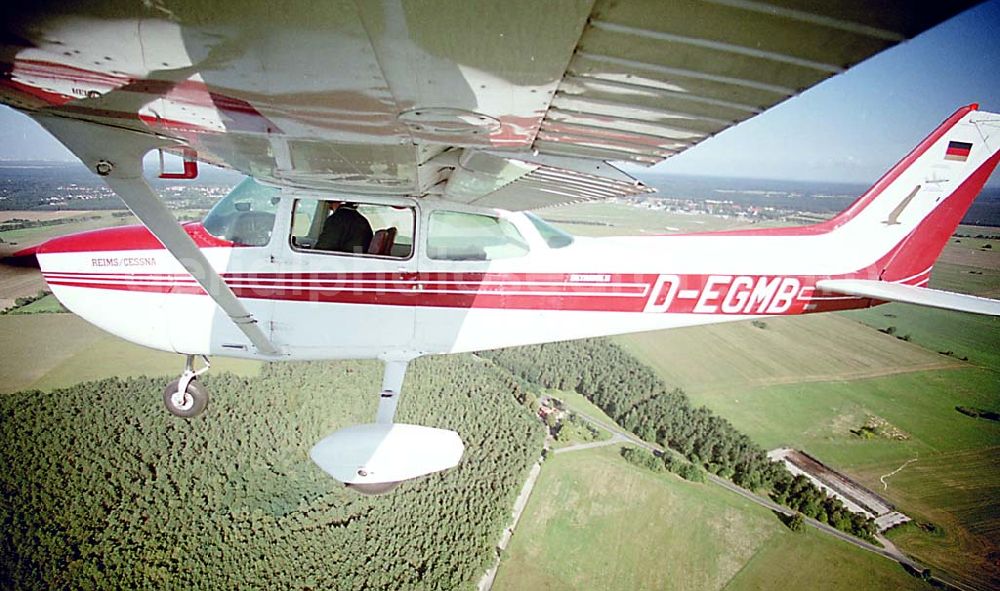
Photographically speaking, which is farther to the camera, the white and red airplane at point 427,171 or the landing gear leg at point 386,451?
the landing gear leg at point 386,451

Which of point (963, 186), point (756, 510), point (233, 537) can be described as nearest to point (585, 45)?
point (963, 186)

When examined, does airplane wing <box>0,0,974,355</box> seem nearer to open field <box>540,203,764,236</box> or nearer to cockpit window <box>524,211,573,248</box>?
cockpit window <box>524,211,573,248</box>

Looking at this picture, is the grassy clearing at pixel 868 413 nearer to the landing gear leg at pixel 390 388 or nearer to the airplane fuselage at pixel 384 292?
the airplane fuselage at pixel 384 292

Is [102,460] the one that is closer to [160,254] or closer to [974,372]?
[160,254]

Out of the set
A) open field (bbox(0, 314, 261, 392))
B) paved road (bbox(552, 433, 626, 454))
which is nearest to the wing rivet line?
paved road (bbox(552, 433, 626, 454))

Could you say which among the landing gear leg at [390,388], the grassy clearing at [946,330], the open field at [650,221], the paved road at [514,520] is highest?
the landing gear leg at [390,388]

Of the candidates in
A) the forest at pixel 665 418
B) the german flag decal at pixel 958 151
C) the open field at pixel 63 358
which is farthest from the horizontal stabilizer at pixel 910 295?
the open field at pixel 63 358
